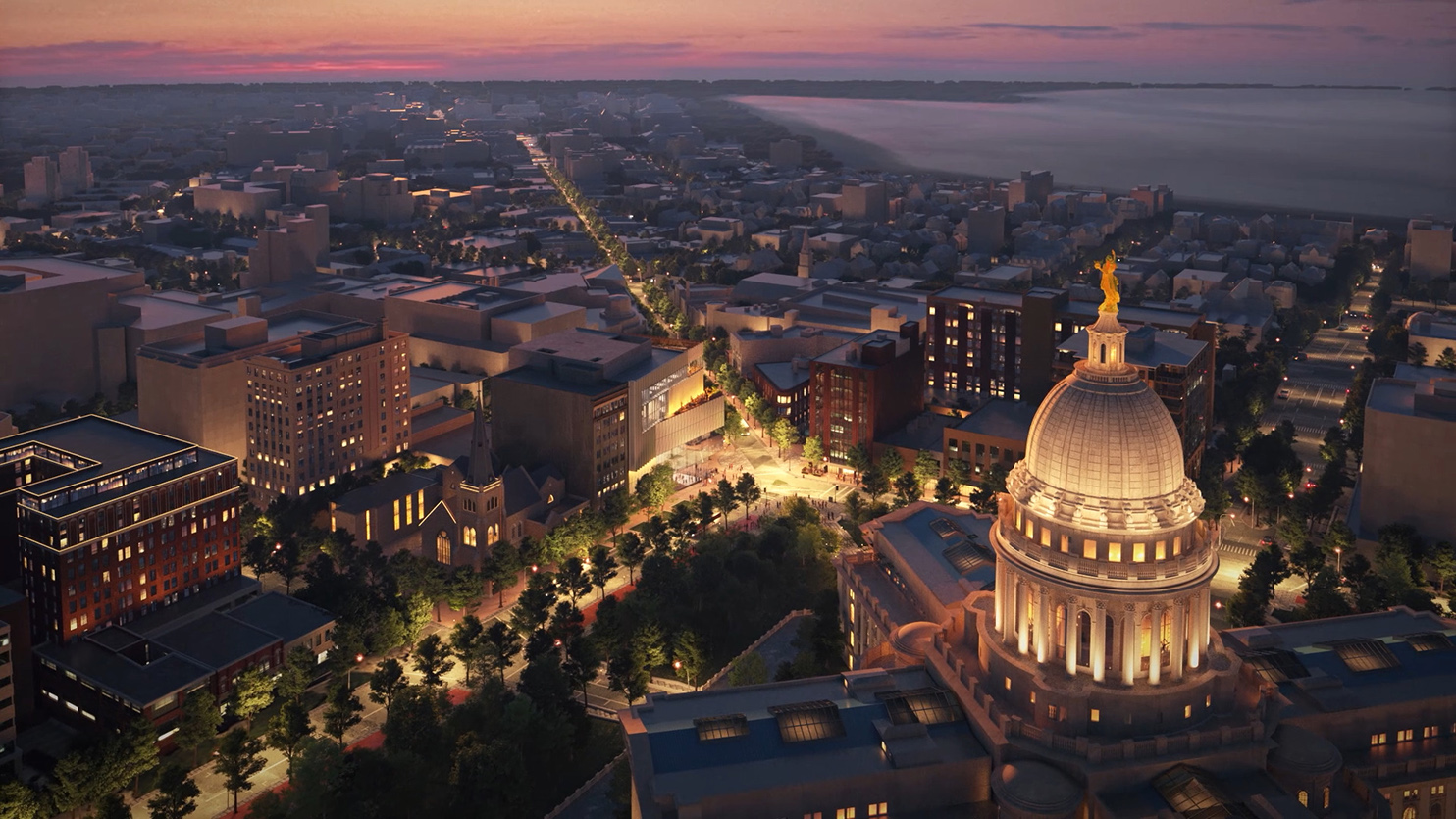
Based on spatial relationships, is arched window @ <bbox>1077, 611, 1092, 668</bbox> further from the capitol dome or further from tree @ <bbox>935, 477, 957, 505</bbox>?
tree @ <bbox>935, 477, 957, 505</bbox>

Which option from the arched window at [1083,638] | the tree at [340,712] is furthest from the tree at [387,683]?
the arched window at [1083,638]

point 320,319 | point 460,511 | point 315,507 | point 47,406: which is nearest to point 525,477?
point 460,511

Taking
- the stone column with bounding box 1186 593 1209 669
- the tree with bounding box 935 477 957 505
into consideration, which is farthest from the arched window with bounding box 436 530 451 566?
the stone column with bounding box 1186 593 1209 669

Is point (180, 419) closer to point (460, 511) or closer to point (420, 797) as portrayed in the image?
point (460, 511)

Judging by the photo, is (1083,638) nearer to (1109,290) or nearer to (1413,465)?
(1109,290)

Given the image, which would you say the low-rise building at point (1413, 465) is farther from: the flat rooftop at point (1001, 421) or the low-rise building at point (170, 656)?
the low-rise building at point (170, 656)

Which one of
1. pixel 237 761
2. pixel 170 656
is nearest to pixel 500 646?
pixel 237 761
